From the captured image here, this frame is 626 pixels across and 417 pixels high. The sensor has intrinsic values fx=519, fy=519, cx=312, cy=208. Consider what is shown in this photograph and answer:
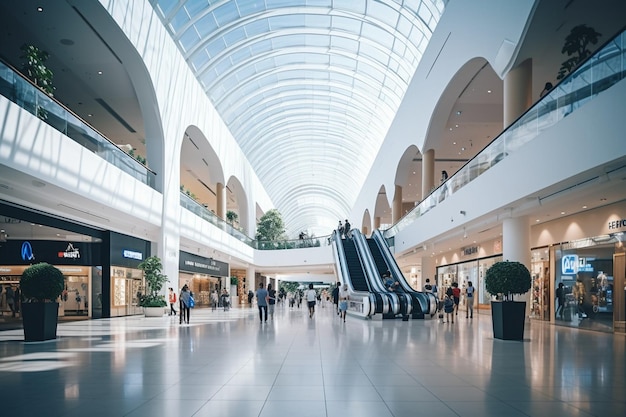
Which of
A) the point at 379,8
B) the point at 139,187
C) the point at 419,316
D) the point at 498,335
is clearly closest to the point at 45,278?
the point at 139,187

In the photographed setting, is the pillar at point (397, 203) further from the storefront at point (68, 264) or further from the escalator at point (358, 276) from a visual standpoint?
the storefront at point (68, 264)

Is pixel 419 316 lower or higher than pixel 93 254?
lower

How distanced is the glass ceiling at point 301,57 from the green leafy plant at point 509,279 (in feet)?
48.1

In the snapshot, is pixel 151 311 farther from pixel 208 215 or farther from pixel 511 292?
pixel 511 292

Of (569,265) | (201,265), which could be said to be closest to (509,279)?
(569,265)

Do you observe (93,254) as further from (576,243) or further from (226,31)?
(576,243)

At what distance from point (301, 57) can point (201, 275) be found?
1585 cm

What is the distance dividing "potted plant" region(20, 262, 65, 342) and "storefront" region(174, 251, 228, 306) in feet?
50.7

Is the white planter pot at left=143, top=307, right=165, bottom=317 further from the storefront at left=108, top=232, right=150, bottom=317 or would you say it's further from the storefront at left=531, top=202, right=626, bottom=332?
the storefront at left=531, top=202, right=626, bottom=332

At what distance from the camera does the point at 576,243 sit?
623 inches

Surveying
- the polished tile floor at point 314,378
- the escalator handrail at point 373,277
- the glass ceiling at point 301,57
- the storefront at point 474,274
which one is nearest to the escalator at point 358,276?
the escalator handrail at point 373,277

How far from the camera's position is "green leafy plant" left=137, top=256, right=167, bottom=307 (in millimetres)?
20672

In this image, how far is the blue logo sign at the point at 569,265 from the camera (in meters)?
16.0

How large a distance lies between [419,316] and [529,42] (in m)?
10.7
